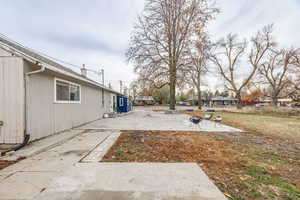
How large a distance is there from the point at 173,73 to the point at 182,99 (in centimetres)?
4443

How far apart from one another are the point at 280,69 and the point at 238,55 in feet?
25.5

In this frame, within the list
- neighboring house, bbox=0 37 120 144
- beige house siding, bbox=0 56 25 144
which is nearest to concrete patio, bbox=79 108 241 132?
neighboring house, bbox=0 37 120 144

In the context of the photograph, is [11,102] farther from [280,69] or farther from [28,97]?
[280,69]

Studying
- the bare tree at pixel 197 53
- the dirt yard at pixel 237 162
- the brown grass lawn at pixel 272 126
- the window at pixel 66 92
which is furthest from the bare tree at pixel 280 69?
the window at pixel 66 92

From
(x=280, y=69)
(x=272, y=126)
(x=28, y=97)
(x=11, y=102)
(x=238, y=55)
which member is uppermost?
(x=238, y=55)

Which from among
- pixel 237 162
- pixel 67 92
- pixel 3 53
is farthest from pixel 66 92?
pixel 237 162

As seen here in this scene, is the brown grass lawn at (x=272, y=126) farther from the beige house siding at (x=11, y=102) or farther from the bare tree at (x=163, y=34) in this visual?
the beige house siding at (x=11, y=102)

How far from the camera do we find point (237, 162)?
302 cm

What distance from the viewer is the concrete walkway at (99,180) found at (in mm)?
1862

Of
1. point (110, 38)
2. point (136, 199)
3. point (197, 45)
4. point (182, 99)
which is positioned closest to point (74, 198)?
point (136, 199)

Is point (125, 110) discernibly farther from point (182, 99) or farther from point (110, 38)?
point (182, 99)

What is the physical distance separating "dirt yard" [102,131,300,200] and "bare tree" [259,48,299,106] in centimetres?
2387

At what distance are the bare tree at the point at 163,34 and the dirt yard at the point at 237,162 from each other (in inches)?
418

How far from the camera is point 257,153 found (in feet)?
12.0
